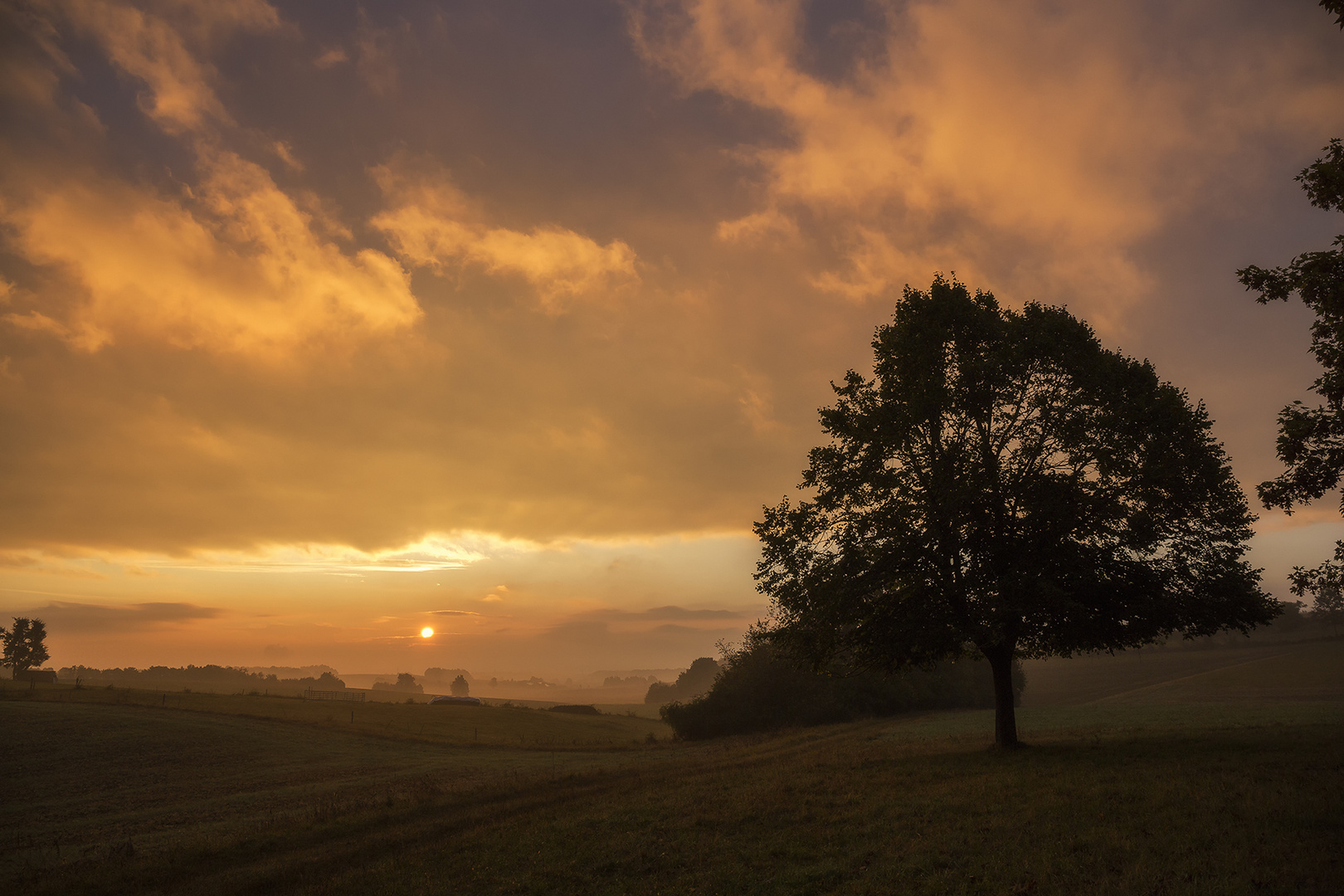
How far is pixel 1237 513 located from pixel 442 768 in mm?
47126

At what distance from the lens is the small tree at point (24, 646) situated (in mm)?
163375

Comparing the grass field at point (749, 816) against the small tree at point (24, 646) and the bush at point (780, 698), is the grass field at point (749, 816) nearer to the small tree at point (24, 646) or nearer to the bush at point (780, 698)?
the bush at point (780, 698)

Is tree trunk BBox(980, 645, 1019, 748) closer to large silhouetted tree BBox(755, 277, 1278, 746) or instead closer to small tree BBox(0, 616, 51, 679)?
large silhouetted tree BBox(755, 277, 1278, 746)

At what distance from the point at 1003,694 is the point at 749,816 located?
43.0 feet

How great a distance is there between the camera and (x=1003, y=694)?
26.9 metres

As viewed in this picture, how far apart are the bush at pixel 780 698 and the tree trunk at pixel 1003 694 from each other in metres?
41.5

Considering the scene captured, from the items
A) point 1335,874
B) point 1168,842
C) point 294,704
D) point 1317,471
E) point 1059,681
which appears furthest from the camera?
point 1059,681

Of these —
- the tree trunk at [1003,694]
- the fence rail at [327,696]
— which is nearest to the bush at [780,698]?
the tree trunk at [1003,694]

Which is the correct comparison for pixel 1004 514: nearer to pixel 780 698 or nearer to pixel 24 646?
pixel 780 698

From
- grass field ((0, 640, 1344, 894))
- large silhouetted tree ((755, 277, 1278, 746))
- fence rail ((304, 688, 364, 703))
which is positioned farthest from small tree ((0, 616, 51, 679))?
large silhouetted tree ((755, 277, 1278, 746))

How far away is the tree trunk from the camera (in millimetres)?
26672

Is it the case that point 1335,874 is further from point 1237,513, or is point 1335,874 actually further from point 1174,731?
point 1174,731

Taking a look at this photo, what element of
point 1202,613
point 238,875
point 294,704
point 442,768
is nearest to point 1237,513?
point 1202,613

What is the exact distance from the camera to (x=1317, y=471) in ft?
53.2
